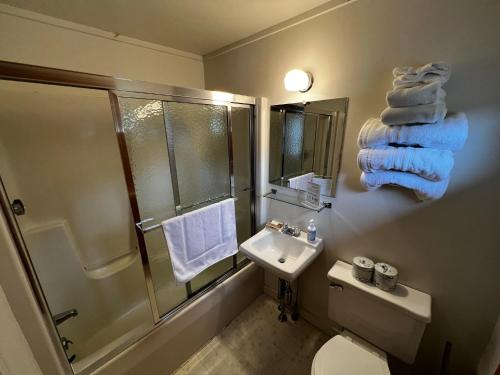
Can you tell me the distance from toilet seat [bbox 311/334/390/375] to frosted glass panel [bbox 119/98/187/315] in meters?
0.94

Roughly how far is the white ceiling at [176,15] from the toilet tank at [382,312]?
1660 mm

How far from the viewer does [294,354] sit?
4.87ft

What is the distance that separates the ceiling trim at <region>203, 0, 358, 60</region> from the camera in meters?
1.11

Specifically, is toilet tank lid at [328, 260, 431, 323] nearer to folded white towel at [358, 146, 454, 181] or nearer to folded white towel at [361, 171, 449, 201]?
folded white towel at [361, 171, 449, 201]

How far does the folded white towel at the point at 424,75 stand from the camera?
809 millimetres

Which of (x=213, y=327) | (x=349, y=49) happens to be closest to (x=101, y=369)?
(x=213, y=327)

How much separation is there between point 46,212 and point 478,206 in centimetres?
255

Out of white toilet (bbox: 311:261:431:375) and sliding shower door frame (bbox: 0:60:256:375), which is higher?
sliding shower door frame (bbox: 0:60:256:375)

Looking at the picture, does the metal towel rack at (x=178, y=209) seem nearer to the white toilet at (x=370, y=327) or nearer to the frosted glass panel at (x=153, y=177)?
the frosted glass panel at (x=153, y=177)

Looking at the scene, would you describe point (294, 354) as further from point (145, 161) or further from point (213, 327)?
point (145, 161)

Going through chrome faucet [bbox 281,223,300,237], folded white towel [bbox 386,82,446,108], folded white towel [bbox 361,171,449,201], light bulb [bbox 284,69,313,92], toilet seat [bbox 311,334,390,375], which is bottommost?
toilet seat [bbox 311,334,390,375]

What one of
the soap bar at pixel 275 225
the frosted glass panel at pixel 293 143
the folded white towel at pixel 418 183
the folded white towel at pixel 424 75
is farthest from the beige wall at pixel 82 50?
the folded white towel at pixel 418 183

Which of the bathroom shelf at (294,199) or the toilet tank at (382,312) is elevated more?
the bathroom shelf at (294,199)

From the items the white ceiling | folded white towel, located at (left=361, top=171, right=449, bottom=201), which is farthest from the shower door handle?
folded white towel, located at (left=361, top=171, right=449, bottom=201)
